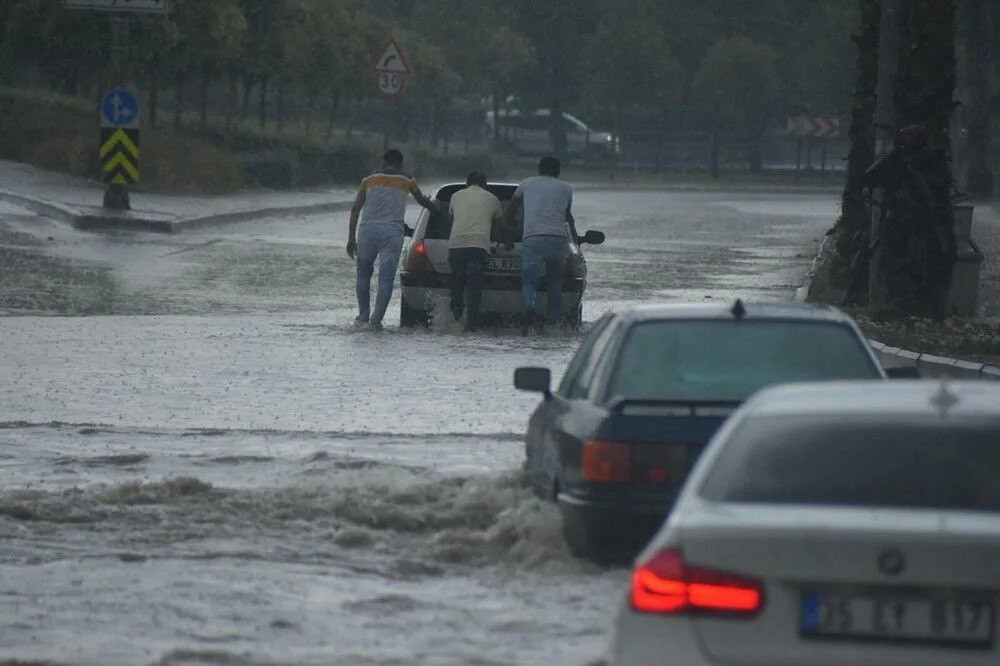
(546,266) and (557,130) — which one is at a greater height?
(546,266)

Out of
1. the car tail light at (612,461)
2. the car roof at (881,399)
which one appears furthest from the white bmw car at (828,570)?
the car tail light at (612,461)

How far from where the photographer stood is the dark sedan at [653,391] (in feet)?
26.5

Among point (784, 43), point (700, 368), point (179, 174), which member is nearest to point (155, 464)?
point (700, 368)

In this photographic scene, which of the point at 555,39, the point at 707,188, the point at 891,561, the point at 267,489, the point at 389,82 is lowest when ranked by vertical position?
the point at 707,188

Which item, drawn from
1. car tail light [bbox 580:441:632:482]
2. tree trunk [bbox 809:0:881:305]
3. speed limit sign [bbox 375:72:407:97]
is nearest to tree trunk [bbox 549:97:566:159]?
speed limit sign [bbox 375:72:407:97]

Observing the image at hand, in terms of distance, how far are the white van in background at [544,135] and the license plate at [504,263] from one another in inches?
2688

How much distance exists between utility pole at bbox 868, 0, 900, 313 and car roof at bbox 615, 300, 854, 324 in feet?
35.8

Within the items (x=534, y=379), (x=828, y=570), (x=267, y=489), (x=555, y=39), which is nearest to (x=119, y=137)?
(x=267, y=489)

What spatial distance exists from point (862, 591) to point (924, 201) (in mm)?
15112

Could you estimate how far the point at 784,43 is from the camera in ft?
315

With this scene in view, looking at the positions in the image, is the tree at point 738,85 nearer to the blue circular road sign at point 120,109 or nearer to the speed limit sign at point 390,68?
the speed limit sign at point 390,68

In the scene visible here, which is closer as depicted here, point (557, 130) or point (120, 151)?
point (120, 151)

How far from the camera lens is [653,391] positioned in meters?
8.63

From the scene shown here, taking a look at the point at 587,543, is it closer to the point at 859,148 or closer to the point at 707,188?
the point at 859,148
